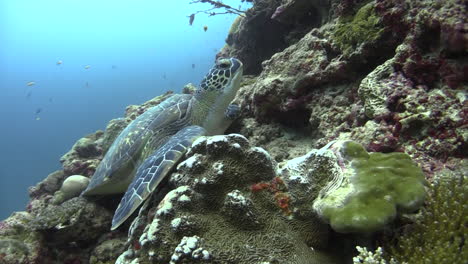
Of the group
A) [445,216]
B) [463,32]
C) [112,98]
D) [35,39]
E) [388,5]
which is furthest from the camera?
[35,39]

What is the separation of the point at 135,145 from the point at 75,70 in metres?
121

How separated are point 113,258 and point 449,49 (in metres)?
4.13

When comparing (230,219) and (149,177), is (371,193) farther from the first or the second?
(149,177)

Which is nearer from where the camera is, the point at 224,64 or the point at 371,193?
the point at 371,193

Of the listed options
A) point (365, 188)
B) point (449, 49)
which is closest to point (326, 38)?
point (449, 49)

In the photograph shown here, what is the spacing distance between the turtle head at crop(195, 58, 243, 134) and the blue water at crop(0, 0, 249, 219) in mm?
34679

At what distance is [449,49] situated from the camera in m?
2.12

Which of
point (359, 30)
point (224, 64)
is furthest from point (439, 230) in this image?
point (224, 64)

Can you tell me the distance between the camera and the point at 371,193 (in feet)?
5.28

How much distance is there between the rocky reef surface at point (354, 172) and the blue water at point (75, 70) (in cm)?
3658

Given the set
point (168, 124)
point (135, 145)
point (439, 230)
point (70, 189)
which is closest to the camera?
point (439, 230)

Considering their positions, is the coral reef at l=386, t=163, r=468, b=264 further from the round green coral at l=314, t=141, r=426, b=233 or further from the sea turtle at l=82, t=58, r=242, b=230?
the sea turtle at l=82, t=58, r=242, b=230

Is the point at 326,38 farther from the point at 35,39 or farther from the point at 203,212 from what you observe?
the point at 35,39

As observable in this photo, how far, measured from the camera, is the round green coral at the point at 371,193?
1486 mm
